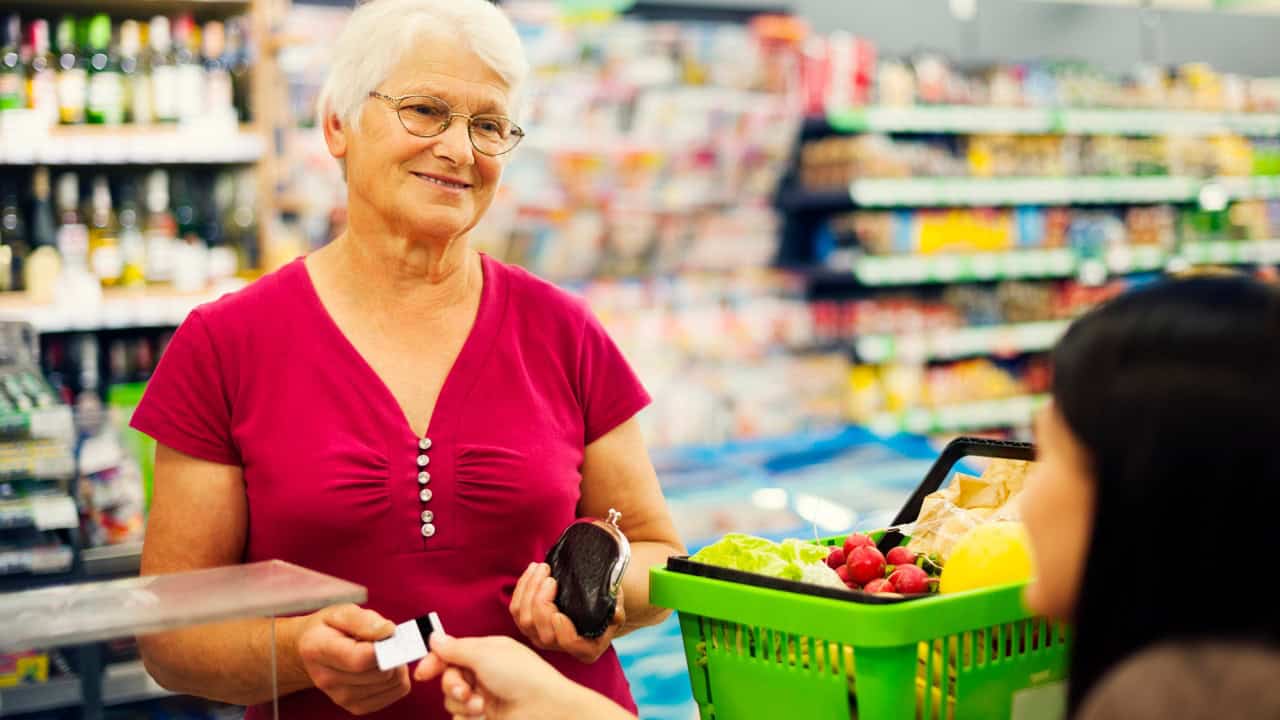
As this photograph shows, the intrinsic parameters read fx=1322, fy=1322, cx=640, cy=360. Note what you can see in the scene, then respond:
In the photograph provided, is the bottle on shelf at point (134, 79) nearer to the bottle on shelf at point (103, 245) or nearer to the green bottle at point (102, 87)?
the green bottle at point (102, 87)

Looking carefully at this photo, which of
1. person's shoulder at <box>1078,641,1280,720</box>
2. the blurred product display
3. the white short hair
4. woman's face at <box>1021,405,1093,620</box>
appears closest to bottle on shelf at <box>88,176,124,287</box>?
the blurred product display

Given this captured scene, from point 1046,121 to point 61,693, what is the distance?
7.51 meters

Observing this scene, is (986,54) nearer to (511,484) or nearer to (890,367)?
(890,367)

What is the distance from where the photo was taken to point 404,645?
56.1 inches

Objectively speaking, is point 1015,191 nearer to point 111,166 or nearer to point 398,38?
point 111,166

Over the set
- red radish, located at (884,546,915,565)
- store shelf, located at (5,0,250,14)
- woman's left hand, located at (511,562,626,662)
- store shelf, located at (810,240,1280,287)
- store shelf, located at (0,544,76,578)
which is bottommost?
store shelf, located at (0,544,76,578)

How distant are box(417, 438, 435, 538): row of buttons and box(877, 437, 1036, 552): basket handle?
60 centimetres

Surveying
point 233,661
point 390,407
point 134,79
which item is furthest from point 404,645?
point 134,79

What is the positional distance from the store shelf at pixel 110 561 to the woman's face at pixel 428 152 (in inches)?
79.1

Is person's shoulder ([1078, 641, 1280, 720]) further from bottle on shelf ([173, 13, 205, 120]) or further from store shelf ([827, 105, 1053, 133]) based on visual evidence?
store shelf ([827, 105, 1053, 133])

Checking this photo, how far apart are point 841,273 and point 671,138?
140 cm

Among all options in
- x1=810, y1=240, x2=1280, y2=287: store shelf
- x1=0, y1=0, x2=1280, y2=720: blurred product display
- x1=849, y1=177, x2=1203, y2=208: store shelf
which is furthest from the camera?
x1=810, y1=240, x2=1280, y2=287: store shelf

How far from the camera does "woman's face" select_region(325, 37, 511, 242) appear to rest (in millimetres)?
1764

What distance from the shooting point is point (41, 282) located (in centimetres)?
415
